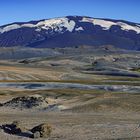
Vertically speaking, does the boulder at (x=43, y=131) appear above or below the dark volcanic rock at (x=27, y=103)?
above

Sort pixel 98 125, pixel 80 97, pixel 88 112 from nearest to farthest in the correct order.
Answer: pixel 98 125 < pixel 88 112 < pixel 80 97

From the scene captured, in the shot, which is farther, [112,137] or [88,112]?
[88,112]

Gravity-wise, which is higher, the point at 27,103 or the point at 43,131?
the point at 43,131

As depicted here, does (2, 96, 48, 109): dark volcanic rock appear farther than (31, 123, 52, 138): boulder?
Yes

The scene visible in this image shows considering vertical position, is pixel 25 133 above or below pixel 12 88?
above

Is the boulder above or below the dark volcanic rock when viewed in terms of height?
above

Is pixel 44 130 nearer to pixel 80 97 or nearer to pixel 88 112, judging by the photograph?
pixel 88 112

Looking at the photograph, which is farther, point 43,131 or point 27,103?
point 27,103

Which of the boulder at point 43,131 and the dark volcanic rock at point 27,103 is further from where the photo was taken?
the dark volcanic rock at point 27,103

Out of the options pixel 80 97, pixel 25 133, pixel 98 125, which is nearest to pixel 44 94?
pixel 80 97

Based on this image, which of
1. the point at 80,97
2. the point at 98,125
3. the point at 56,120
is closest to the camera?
the point at 98,125
